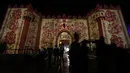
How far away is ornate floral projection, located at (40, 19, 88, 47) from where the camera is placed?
1216cm

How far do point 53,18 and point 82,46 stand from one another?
421 inches

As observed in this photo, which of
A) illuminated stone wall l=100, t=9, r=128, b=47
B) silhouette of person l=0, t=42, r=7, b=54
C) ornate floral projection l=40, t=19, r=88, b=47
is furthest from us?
ornate floral projection l=40, t=19, r=88, b=47

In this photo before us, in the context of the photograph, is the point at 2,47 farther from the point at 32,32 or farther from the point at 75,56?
the point at 75,56

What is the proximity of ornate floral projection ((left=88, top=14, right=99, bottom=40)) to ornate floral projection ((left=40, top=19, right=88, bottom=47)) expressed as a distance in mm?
612

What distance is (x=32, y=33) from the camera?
11.6m

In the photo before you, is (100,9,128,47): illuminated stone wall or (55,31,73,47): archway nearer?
(100,9,128,47): illuminated stone wall

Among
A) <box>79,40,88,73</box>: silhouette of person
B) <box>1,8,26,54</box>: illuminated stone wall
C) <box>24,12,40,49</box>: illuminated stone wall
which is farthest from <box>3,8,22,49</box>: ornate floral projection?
<box>79,40,88,73</box>: silhouette of person

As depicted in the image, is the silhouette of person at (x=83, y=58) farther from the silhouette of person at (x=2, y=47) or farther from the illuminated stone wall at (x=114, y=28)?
the silhouette of person at (x=2, y=47)

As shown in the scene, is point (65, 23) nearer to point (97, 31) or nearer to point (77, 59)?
point (97, 31)

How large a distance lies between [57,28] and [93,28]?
13.9 ft

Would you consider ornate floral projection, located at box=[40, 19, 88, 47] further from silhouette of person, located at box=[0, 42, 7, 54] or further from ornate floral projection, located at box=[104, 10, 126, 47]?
silhouette of person, located at box=[0, 42, 7, 54]

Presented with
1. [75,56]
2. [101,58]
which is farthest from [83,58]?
[101,58]

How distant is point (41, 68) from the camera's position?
5.02 m

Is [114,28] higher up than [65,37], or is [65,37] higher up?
[114,28]
